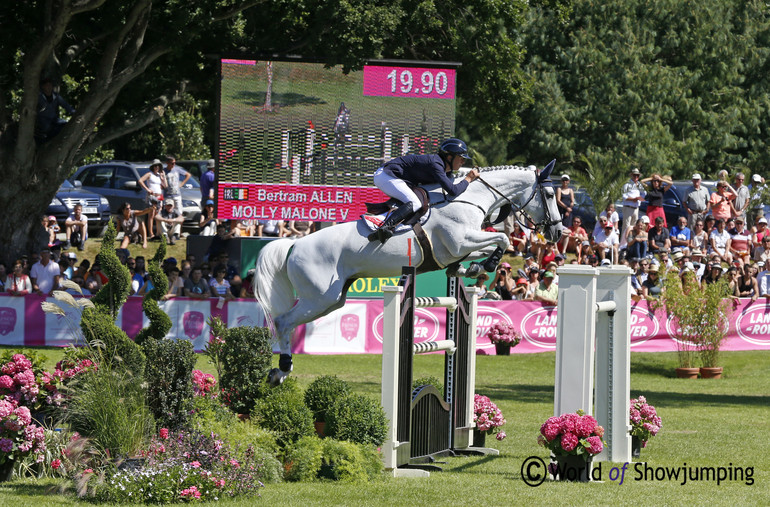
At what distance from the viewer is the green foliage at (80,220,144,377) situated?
8578 mm

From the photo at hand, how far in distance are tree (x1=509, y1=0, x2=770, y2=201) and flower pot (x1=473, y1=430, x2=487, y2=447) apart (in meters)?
27.4

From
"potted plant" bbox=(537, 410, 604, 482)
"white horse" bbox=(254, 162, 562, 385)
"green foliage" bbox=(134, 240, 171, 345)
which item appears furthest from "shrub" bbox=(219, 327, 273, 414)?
"potted plant" bbox=(537, 410, 604, 482)

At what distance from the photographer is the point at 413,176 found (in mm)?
11039

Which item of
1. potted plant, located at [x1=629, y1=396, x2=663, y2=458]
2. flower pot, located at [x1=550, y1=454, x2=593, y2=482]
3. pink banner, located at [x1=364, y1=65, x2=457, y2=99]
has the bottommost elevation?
flower pot, located at [x1=550, y1=454, x2=593, y2=482]

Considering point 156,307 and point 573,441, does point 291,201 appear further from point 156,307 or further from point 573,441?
point 573,441

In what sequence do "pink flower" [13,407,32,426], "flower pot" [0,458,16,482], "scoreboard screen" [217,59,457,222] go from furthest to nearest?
"scoreboard screen" [217,59,457,222]
"flower pot" [0,458,16,482]
"pink flower" [13,407,32,426]

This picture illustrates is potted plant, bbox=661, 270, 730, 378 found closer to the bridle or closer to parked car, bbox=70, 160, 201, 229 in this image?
the bridle

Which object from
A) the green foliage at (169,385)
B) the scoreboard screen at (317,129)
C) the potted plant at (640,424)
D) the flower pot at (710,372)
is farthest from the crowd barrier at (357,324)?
the potted plant at (640,424)

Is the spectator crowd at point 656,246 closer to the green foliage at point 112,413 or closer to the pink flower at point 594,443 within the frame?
the pink flower at point 594,443

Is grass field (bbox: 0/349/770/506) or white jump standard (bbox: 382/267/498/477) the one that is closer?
grass field (bbox: 0/349/770/506)

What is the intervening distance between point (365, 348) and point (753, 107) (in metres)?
25.3

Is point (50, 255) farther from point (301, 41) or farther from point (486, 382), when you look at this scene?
point (486, 382)

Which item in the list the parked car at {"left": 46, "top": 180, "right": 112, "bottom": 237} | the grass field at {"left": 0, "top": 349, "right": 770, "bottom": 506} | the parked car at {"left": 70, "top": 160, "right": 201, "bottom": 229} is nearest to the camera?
the grass field at {"left": 0, "top": 349, "right": 770, "bottom": 506}

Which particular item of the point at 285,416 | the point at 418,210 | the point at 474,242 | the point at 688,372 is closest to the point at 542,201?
the point at 474,242
